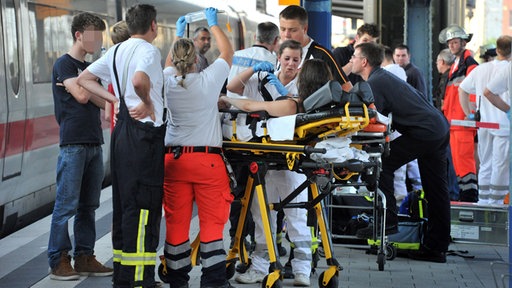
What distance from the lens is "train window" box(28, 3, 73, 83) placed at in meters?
11.1

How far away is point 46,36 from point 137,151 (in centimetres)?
553

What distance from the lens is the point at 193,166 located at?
665 cm

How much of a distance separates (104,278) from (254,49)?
2145 mm

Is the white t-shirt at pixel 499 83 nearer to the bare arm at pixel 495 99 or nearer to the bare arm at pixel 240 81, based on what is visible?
the bare arm at pixel 495 99

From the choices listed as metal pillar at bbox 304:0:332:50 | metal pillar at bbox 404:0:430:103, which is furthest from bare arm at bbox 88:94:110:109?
metal pillar at bbox 404:0:430:103

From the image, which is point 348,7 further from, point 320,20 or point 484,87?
point 320,20

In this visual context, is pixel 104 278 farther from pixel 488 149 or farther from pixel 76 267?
pixel 488 149

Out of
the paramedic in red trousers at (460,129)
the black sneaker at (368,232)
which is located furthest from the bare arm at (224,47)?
the paramedic in red trousers at (460,129)

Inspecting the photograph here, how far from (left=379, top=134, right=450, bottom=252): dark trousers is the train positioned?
2007 millimetres

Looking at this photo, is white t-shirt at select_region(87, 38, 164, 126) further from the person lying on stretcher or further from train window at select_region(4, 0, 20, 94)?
train window at select_region(4, 0, 20, 94)

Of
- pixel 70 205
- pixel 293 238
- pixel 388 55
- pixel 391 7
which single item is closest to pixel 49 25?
pixel 388 55

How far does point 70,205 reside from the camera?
761cm

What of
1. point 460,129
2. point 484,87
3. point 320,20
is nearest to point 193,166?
point 320,20

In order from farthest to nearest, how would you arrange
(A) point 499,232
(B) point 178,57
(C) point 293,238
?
1. (A) point 499,232
2. (C) point 293,238
3. (B) point 178,57
